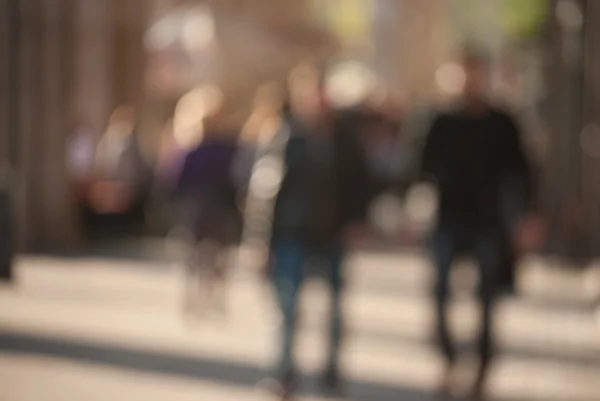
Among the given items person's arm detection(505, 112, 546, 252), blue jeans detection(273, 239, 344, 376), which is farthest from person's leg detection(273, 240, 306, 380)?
person's arm detection(505, 112, 546, 252)

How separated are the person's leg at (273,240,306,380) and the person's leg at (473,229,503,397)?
1.78ft

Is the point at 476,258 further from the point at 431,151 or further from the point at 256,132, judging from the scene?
the point at 256,132

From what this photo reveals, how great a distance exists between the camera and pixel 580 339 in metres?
3.62

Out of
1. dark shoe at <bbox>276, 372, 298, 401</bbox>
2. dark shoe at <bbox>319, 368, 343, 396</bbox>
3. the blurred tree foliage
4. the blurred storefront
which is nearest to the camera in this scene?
the blurred storefront

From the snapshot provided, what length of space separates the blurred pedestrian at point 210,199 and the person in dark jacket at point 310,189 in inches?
31.2

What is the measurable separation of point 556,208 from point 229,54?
2101mm

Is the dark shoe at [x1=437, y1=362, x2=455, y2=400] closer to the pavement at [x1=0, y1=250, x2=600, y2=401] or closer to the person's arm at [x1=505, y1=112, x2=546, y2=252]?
the pavement at [x1=0, y1=250, x2=600, y2=401]

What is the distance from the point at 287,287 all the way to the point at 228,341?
95 centimetres

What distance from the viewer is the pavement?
213cm

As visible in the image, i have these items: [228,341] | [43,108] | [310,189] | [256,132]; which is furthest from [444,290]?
[43,108]

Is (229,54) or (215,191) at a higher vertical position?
(229,54)

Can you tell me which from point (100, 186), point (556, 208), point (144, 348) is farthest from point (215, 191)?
point (556, 208)

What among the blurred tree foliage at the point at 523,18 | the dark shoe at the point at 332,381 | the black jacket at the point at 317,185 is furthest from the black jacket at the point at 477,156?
the blurred tree foliage at the point at 523,18

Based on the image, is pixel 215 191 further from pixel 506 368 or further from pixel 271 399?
pixel 506 368
